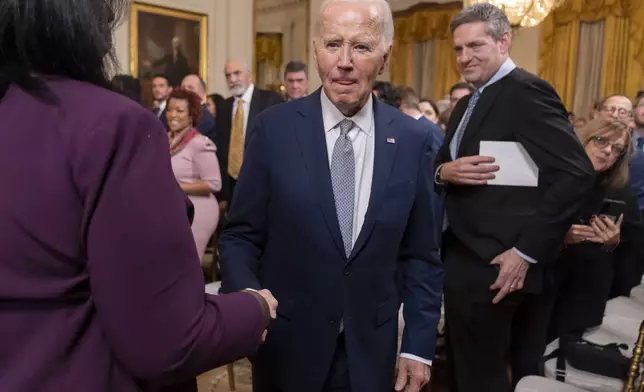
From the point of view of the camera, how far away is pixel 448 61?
10.5 m

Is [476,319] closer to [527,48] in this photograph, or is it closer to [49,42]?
[49,42]

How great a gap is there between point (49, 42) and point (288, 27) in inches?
432

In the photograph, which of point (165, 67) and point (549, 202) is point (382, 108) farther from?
point (165, 67)

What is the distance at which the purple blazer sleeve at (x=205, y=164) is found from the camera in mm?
4145

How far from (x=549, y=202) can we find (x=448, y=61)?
28.9ft

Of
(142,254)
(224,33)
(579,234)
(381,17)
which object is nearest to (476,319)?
(579,234)

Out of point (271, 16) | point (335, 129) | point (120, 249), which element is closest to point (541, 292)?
point (335, 129)

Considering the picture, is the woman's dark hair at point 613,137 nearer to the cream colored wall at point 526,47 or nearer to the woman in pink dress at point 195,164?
the woman in pink dress at point 195,164

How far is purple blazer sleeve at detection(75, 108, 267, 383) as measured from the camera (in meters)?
0.79

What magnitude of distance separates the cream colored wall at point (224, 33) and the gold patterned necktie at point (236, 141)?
3188 millimetres

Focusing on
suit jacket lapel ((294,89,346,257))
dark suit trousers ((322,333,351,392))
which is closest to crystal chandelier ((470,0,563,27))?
suit jacket lapel ((294,89,346,257))

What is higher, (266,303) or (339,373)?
(266,303)

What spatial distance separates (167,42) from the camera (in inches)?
301

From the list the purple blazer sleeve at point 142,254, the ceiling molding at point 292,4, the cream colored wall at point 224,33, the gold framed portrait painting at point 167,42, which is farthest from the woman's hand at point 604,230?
the ceiling molding at point 292,4
